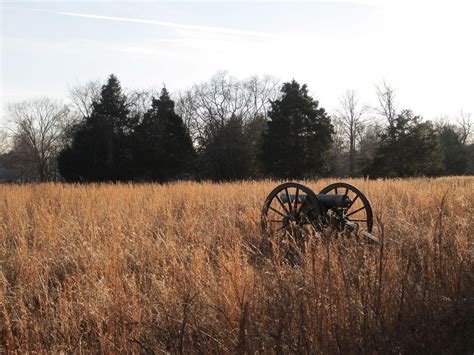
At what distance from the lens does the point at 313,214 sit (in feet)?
19.0

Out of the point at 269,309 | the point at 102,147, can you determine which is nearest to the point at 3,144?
the point at 102,147

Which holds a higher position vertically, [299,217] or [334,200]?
[334,200]

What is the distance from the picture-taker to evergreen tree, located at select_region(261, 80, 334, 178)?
2892 centimetres

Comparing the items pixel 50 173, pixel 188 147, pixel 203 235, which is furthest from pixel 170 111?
pixel 203 235

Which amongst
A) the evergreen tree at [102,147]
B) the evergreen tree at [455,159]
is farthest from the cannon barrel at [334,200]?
the evergreen tree at [455,159]

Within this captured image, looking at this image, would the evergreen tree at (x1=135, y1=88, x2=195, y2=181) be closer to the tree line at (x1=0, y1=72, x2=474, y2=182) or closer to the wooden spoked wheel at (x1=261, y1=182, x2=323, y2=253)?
the tree line at (x1=0, y1=72, x2=474, y2=182)

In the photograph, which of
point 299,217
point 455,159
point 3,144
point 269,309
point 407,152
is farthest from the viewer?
point 3,144

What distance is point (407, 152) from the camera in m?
28.4

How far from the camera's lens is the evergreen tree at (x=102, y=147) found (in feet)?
102

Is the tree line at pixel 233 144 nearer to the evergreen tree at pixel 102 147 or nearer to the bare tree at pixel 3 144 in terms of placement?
the evergreen tree at pixel 102 147

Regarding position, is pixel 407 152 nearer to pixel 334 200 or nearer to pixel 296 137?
pixel 296 137

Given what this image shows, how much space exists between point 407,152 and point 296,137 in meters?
A: 7.85

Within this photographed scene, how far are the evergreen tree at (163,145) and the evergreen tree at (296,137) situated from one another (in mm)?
6807

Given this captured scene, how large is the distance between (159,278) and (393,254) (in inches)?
86.6
